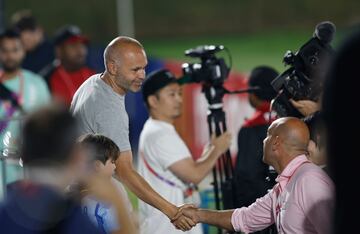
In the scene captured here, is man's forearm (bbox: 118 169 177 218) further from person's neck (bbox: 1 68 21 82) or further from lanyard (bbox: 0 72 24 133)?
person's neck (bbox: 1 68 21 82)

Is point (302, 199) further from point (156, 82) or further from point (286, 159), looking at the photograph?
point (156, 82)

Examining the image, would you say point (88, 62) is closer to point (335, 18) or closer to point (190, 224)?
point (190, 224)

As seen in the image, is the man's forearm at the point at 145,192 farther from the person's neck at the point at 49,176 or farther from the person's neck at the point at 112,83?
the person's neck at the point at 49,176

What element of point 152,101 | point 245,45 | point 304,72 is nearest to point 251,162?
point 152,101

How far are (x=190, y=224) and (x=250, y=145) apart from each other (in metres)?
1.52

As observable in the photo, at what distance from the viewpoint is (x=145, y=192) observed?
588cm

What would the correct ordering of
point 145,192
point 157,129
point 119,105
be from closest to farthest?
point 119,105 → point 145,192 → point 157,129

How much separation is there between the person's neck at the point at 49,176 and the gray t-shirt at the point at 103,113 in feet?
8.31

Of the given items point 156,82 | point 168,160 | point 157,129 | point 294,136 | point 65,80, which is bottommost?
point 65,80

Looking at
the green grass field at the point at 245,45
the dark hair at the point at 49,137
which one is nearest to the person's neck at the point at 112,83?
the dark hair at the point at 49,137

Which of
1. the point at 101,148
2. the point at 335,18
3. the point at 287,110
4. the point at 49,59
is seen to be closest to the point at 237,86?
the point at 49,59

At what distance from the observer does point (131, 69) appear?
582 cm

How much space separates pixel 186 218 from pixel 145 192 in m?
0.34

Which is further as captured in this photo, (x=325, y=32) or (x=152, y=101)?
(x=152, y=101)
